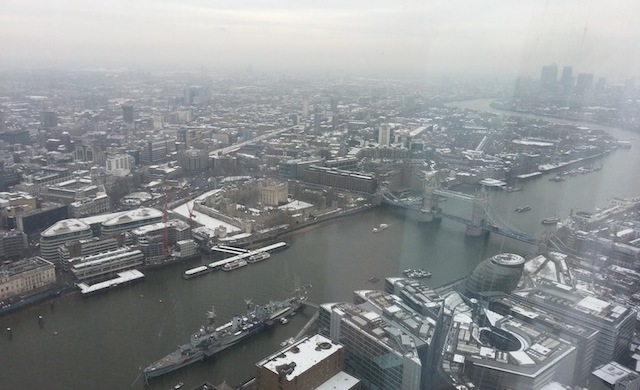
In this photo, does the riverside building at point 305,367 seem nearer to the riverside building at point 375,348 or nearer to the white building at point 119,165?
the riverside building at point 375,348

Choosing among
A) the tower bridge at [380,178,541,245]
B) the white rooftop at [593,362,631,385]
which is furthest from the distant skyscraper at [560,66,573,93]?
the white rooftop at [593,362,631,385]

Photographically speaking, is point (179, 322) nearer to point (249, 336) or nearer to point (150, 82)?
point (249, 336)

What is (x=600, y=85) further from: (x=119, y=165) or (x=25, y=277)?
(x=119, y=165)

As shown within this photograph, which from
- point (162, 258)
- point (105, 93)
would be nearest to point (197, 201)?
point (162, 258)

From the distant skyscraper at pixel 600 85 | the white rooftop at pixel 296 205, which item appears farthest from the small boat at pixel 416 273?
the distant skyscraper at pixel 600 85

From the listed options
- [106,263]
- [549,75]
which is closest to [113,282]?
[106,263]

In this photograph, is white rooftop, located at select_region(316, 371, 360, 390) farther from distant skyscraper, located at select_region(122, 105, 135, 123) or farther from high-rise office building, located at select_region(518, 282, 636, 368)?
distant skyscraper, located at select_region(122, 105, 135, 123)
